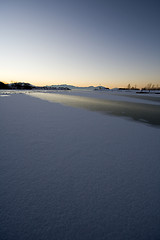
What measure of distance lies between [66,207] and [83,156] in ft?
4.81

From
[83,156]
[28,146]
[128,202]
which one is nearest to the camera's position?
[128,202]

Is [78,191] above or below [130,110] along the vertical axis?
below

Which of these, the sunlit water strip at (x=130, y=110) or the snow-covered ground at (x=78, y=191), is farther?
the sunlit water strip at (x=130, y=110)

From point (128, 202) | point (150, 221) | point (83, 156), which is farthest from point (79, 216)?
point (83, 156)

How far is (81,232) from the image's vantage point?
1.47 metres

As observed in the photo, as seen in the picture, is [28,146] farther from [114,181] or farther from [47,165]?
[114,181]

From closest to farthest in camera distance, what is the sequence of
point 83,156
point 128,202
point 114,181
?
point 128,202, point 114,181, point 83,156

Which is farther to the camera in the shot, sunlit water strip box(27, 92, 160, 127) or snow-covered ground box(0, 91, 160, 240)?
sunlit water strip box(27, 92, 160, 127)

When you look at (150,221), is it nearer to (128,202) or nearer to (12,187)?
(128,202)

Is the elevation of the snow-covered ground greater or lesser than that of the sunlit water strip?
lesser

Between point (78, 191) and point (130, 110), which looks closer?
point (78, 191)

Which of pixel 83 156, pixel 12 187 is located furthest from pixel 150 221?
pixel 12 187

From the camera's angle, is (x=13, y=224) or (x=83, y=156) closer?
(x=13, y=224)

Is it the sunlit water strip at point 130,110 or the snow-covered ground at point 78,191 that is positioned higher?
the sunlit water strip at point 130,110
